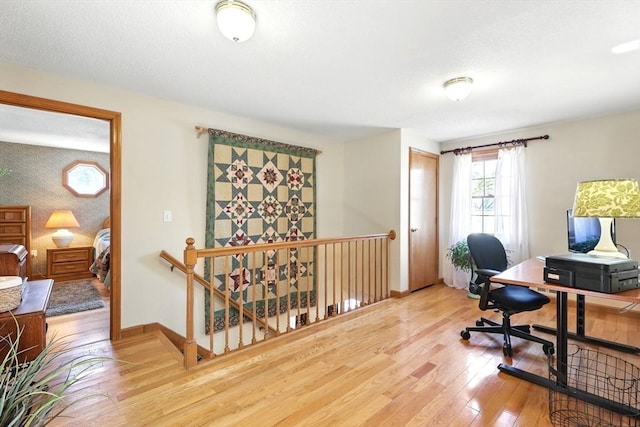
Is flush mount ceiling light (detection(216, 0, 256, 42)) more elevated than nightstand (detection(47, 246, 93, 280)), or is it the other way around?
flush mount ceiling light (detection(216, 0, 256, 42))

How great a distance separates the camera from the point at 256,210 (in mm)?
3553

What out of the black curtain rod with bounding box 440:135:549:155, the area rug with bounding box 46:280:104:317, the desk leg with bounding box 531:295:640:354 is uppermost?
the black curtain rod with bounding box 440:135:549:155

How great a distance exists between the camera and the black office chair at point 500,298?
2352 mm

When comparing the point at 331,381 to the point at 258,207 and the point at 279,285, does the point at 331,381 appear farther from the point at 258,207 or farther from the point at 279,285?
the point at 258,207

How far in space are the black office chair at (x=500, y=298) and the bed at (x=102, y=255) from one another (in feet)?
13.8

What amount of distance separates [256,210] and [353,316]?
5.40ft

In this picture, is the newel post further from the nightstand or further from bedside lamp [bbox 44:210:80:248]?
bedside lamp [bbox 44:210:80:248]

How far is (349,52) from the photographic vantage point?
80.6 inches

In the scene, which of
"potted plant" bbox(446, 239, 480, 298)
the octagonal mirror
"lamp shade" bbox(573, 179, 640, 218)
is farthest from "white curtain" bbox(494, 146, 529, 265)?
the octagonal mirror

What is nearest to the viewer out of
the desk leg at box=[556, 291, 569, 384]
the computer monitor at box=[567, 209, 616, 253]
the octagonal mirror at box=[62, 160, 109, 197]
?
the desk leg at box=[556, 291, 569, 384]

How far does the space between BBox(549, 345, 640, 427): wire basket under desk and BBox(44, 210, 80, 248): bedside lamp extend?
6504 millimetres

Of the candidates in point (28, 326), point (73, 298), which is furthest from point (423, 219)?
point (73, 298)

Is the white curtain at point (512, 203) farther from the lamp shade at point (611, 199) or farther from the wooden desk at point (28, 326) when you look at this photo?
the wooden desk at point (28, 326)

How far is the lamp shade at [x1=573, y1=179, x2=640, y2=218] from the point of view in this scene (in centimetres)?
182
